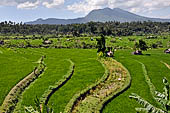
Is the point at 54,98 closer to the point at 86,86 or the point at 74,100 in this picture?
the point at 74,100

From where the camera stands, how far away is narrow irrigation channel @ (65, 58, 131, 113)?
2660 cm

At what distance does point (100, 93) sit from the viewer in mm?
31656

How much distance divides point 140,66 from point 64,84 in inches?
831

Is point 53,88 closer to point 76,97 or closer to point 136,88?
point 76,97

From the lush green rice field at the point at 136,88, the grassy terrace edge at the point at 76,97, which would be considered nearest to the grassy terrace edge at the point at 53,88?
the grassy terrace edge at the point at 76,97

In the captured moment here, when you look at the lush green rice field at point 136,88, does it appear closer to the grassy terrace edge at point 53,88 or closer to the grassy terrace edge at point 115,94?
the grassy terrace edge at point 115,94

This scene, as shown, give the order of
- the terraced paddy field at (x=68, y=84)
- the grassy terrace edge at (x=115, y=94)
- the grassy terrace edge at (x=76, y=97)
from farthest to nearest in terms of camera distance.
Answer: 1. the terraced paddy field at (x=68, y=84)
2. the grassy terrace edge at (x=115, y=94)
3. the grassy terrace edge at (x=76, y=97)

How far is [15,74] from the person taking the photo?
40.8 meters

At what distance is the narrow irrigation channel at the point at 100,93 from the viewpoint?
26598 mm

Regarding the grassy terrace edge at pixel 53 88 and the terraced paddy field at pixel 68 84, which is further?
the grassy terrace edge at pixel 53 88

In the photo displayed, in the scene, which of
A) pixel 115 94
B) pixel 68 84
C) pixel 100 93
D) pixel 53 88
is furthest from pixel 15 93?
pixel 115 94

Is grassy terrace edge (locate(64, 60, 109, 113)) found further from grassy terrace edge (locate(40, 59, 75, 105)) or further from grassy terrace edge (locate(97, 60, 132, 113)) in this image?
grassy terrace edge (locate(40, 59, 75, 105))

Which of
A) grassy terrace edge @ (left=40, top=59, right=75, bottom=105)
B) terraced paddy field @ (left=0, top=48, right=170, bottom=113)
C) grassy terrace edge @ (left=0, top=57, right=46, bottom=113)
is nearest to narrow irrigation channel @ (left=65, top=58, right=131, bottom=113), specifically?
terraced paddy field @ (left=0, top=48, right=170, bottom=113)

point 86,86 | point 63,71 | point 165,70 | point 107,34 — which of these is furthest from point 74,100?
point 107,34
